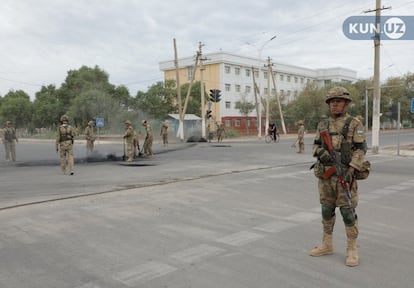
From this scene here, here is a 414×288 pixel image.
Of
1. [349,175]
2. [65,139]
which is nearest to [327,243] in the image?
[349,175]

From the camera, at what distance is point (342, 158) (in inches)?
160

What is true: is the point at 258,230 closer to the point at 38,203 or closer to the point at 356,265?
the point at 356,265

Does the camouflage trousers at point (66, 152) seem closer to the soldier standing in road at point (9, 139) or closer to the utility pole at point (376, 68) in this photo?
the soldier standing in road at point (9, 139)

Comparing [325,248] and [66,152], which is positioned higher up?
[66,152]

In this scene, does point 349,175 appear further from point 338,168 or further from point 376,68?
point 376,68

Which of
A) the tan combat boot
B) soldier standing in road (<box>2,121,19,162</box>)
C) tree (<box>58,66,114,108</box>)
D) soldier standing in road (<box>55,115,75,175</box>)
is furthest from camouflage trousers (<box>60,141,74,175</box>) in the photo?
tree (<box>58,66,114,108</box>)

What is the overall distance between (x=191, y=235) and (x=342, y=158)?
2.23m

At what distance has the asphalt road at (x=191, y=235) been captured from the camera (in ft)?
12.4

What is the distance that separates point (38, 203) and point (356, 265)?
5683mm

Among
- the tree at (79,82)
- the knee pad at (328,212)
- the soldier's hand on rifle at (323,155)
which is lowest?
the knee pad at (328,212)

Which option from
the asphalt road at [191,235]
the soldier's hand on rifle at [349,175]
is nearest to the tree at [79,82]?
the asphalt road at [191,235]

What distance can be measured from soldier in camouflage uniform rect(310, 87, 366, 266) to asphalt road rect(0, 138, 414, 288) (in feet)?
1.24

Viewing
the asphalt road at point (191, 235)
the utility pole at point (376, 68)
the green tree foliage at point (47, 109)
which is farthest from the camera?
the green tree foliage at point (47, 109)

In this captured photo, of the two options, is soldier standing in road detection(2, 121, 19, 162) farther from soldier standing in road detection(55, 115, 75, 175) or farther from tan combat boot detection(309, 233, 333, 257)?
tan combat boot detection(309, 233, 333, 257)
